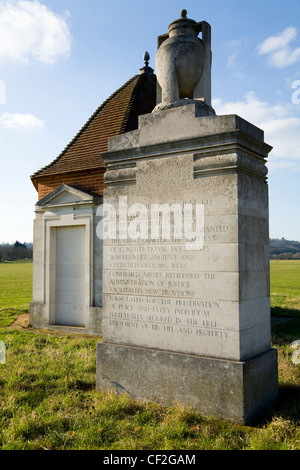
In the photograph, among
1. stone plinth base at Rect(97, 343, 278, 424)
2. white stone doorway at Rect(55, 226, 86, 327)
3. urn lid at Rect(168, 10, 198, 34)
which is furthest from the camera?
white stone doorway at Rect(55, 226, 86, 327)

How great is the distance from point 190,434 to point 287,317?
8.94 meters

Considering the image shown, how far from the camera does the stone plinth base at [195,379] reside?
4125mm

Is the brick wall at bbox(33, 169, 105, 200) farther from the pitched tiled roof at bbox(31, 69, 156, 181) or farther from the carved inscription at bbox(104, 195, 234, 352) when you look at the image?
the carved inscription at bbox(104, 195, 234, 352)

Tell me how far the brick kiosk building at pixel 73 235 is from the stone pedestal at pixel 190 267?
4.14 m

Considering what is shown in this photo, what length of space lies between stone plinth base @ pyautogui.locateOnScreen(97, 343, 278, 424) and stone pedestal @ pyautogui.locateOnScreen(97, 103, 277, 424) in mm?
12

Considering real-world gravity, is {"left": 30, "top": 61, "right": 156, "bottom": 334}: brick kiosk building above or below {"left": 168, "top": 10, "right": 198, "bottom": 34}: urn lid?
below

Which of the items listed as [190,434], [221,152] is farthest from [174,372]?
[221,152]

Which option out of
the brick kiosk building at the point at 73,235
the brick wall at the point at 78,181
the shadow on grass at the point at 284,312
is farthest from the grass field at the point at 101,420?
the shadow on grass at the point at 284,312

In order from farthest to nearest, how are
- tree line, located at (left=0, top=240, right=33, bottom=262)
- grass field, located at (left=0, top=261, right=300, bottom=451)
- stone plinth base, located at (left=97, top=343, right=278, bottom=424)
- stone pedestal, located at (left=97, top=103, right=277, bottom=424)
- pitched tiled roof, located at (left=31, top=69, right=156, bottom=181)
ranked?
tree line, located at (left=0, top=240, right=33, bottom=262) < pitched tiled roof, located at (left=31, top=69, right=156, bottom=181) < stone pedestal, located at (left=97, top=103, right=277, bottom=424) < stone plinth base, located at (left=97, top=343, right=278, bottom=424) < grass field, located at (left=0, top=261, right=300, bottom=451)

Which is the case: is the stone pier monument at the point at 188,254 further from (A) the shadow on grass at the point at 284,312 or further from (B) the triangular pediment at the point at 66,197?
(A) the shadow on grass at the point at 284,312

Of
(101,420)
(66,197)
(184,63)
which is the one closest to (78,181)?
(66,197)

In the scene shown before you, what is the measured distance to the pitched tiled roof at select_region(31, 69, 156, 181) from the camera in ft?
33.4

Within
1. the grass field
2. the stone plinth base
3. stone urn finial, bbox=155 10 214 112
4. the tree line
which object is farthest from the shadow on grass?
the tree line
